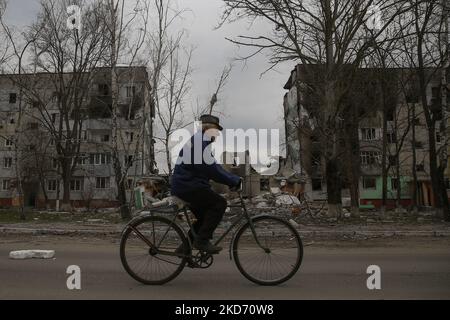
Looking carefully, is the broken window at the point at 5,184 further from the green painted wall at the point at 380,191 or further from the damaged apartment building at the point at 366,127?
the green painted wall at the point at 380,191

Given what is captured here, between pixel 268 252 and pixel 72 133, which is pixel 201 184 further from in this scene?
pixel 72 133

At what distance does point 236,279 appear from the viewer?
6.46 metres

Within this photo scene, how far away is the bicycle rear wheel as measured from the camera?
19.9 feet

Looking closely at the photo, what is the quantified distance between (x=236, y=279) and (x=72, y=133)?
131 ft

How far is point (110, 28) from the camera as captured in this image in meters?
20.9

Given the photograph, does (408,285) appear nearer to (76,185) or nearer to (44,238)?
(44,238)

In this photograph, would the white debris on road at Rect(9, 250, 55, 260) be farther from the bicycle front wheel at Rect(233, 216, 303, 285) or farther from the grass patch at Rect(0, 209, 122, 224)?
the grass patch at Rect(0, 209, 122, 224)

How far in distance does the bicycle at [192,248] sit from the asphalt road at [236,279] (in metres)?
0.18

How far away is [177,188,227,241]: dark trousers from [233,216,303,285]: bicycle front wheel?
352 millimetres

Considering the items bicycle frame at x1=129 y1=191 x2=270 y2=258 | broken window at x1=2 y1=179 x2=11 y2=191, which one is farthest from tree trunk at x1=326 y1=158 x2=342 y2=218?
broken window at x1=2 y1=179 x2=11 y2=191

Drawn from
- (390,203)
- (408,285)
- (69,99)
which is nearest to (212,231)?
(408,285)

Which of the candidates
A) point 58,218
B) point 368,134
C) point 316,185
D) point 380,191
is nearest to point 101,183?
point 316,185

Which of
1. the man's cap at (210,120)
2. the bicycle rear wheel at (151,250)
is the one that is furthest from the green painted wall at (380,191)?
the bicycle rear wheel at (151,250)

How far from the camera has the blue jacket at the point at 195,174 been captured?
590cm
